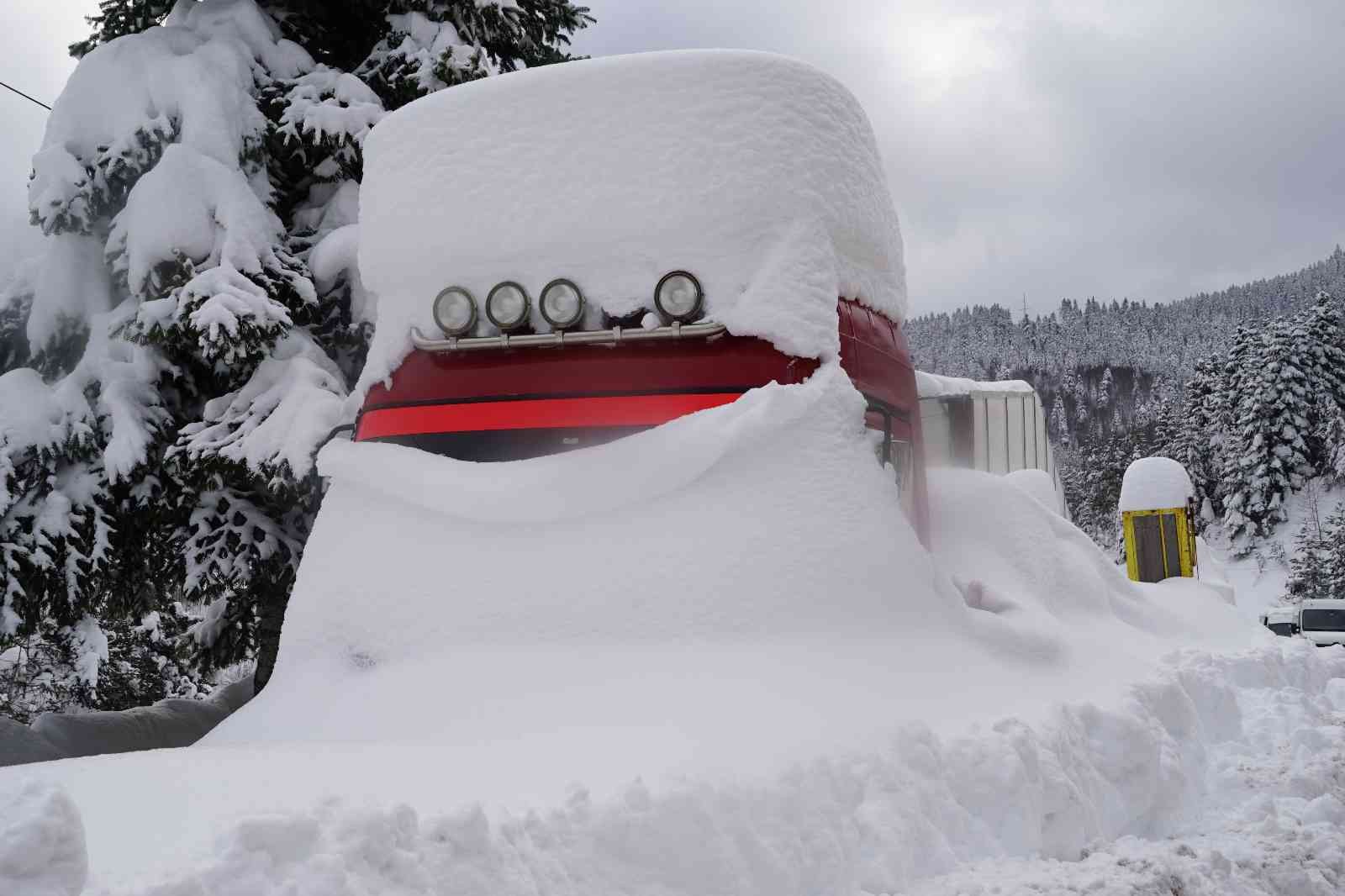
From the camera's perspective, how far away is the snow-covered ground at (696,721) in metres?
2.48

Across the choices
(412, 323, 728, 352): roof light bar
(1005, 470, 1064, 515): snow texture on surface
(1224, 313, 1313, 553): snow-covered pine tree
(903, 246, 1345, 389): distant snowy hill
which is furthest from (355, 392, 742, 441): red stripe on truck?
(903, 246, 1345, 389): distant snowy hill

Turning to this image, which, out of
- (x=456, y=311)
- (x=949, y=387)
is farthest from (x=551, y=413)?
(x=949, y=387)

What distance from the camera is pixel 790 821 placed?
9.75ft

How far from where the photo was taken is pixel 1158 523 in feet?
31.4

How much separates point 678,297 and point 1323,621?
21021mm

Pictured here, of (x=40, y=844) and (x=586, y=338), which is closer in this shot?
(x=40, y=844)

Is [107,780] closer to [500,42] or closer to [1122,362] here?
[500,42]

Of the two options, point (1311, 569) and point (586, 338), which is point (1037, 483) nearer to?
point (586, 338)

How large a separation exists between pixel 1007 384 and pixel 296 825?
7990 mm

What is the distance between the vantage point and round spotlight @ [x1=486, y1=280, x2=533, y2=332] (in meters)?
4.49

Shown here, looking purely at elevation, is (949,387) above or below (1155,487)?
above

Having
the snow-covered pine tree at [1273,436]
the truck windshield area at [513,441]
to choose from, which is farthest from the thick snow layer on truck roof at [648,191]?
the snow-covered pine tree at [1273,436]

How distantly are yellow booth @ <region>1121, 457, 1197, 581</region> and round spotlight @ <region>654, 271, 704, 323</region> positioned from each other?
19.7 ft

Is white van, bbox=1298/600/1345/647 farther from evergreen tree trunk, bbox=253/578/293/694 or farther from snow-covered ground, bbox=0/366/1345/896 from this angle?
evergreen tree trunk, bbox=253/578/293/694
